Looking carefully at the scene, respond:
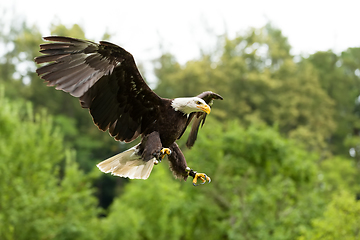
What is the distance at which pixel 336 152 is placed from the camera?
123ft

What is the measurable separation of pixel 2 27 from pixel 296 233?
29088 millimetres

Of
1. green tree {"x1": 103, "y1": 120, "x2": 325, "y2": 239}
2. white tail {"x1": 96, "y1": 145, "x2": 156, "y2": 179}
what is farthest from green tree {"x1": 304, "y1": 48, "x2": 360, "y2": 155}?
white tail {"x1": 96, "y1": 145, "x2": 156, "y2": 179}

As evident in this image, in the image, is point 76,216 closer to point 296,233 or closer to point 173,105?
point 296,233

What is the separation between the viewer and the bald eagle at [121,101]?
5.51m

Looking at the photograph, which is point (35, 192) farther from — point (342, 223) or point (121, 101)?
point (121, 101)

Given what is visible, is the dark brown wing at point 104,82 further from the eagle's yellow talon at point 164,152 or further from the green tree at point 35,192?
the green tree at point 35,192

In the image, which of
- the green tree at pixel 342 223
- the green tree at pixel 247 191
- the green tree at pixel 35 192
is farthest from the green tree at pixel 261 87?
the green tree at pixel 342 223

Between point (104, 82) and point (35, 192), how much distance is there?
13.5 meters

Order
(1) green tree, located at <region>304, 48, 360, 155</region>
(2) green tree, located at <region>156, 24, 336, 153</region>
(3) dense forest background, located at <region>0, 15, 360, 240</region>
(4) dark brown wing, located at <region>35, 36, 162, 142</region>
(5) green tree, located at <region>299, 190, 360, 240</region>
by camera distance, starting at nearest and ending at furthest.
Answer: (4) dark brown wing, located at <region>35, 36, 162, 142</region> → (5) green tree, located at <region>299, 190, 360, 240</region> → (3) dense forest background, located at <region>0, 15, 360, 240</region> → (2) green tree, located at <region>156, 24, 336, 153</region> → (1) green tree, located at <region>304, 48, 360, 155</region>

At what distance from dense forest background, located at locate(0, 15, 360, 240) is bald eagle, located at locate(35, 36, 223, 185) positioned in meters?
8.10

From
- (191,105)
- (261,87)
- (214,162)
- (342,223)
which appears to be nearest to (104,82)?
(191,105)

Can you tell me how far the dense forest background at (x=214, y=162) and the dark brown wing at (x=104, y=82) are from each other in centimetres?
834

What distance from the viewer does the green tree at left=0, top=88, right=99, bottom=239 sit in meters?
17.0

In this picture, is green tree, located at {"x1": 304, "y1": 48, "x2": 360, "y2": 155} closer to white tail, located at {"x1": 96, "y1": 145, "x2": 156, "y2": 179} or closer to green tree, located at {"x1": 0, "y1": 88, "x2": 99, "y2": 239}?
green tree, located at {"x1": 0, "y1": 88, "x2": 99, "y2": 239}
